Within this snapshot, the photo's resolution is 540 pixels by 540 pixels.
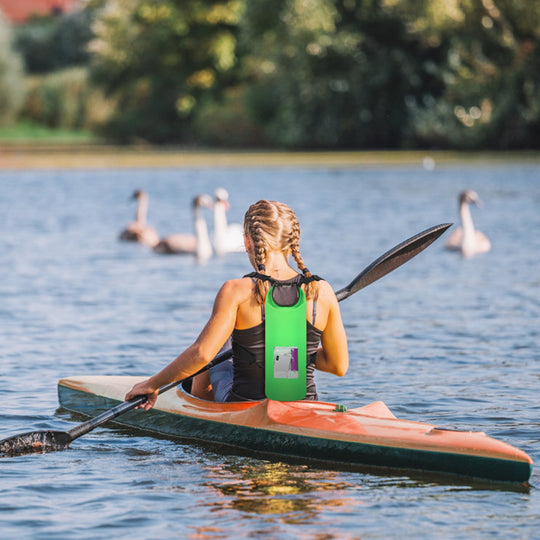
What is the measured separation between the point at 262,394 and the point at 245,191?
21511 millimetres

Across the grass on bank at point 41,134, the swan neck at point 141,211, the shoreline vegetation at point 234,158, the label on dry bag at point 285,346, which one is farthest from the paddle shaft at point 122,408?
the grass on bank at point 41,134

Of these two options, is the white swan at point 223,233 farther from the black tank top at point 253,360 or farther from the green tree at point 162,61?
the green tree at point 162,61

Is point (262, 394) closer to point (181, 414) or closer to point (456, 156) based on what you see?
point (181, 414)

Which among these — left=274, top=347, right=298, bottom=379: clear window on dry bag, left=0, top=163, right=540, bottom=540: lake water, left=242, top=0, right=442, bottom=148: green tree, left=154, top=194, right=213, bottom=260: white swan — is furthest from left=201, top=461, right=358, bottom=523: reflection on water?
left=242, top=0, right=442, bottom=148: green tree

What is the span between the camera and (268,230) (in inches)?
221

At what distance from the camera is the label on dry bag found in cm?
579

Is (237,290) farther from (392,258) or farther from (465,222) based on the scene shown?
(465,222)

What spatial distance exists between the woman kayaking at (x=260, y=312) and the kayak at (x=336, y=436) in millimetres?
165

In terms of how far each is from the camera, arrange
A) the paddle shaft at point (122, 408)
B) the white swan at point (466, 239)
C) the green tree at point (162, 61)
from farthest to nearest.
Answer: the green tree at point (162, 61), the white swan at point (466, 239), the paddle shaft at point (122, 408)

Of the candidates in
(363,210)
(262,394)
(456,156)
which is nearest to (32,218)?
(363,210)

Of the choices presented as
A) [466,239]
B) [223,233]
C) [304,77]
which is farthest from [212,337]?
[304,77]

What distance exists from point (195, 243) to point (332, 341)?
10537mm

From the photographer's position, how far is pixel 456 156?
38.0m

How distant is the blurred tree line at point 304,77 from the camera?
36938 millimetres
